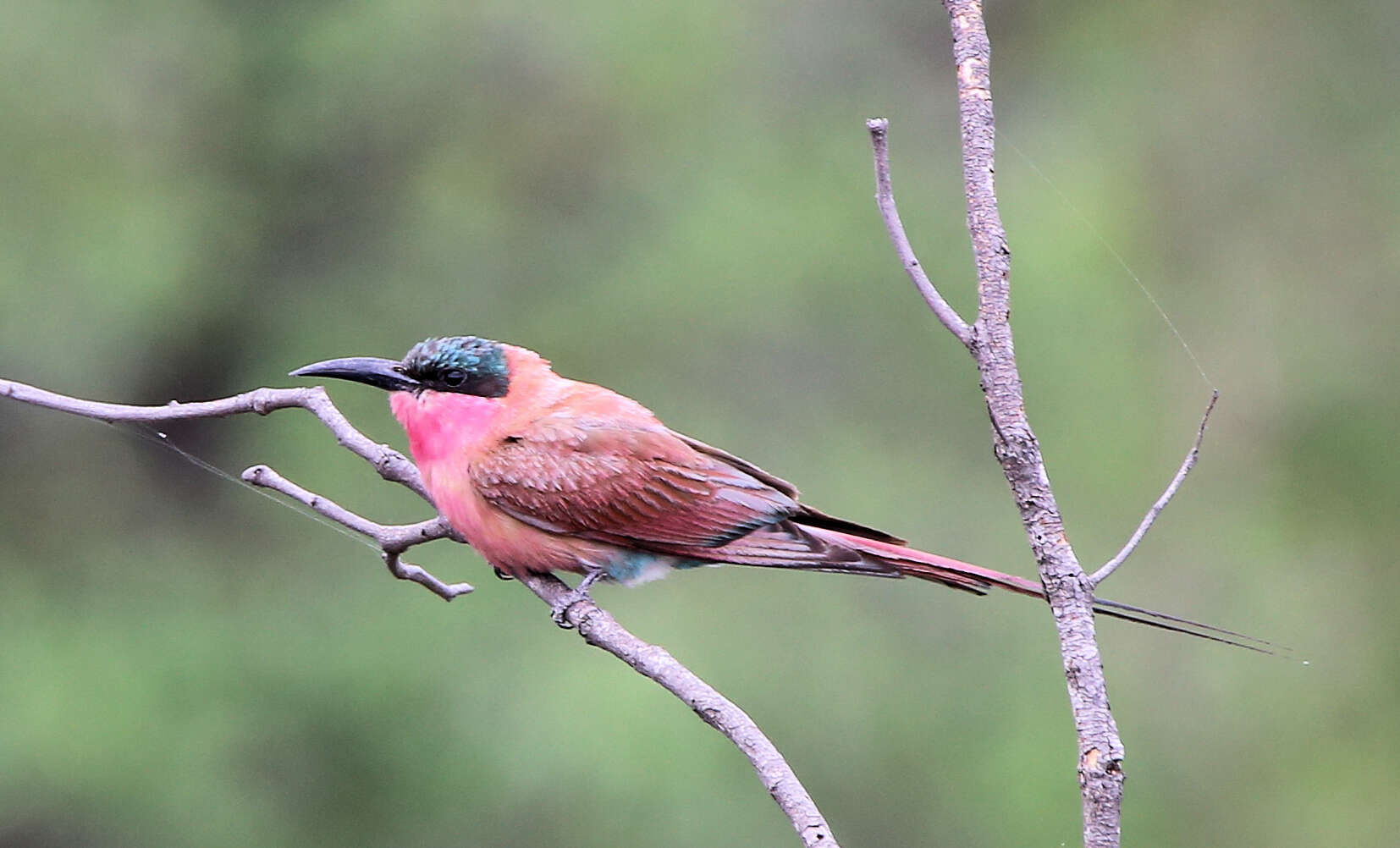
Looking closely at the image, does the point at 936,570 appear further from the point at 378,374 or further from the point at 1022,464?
the point at 378,374

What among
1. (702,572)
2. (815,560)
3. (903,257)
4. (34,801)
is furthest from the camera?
(34,801)

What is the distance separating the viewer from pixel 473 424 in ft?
9.99

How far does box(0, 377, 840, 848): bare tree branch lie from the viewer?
1690 mm

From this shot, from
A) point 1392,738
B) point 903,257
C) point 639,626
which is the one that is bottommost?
point 903,257

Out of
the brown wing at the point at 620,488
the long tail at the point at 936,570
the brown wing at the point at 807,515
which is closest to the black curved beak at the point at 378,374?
the brown wing at the point at 620,488

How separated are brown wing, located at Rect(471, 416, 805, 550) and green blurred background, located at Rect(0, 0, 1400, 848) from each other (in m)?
2.25

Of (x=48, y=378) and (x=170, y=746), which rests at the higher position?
(x=48, y=378)

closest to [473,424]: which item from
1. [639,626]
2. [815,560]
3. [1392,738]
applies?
[815,560]

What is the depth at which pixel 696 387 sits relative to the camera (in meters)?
6.00

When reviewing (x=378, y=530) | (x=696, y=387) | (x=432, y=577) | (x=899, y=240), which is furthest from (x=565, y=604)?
(x=696, y=387)

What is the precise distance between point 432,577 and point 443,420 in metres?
0.71

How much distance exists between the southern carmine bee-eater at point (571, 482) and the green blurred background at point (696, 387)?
223cm

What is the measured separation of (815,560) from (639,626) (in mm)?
2625

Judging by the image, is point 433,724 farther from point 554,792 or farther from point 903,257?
point 903,257
